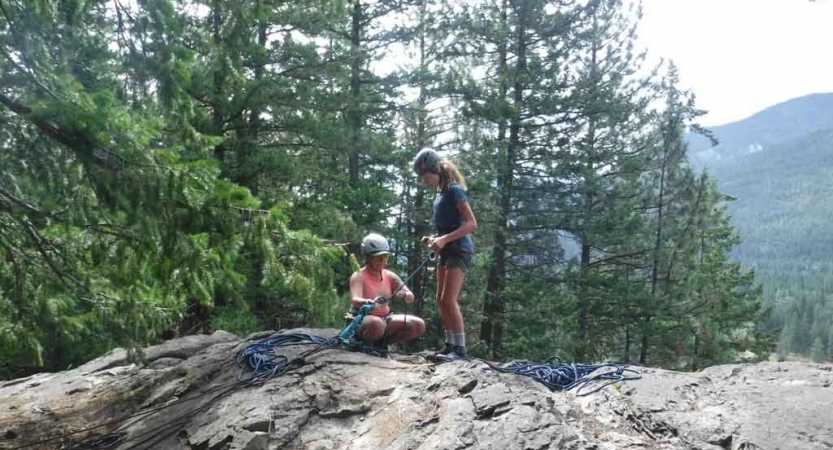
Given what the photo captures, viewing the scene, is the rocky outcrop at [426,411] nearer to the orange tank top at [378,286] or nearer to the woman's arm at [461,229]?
the orange tank top at [378,286]

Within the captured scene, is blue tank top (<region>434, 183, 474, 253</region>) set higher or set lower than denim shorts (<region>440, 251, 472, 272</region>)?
higher

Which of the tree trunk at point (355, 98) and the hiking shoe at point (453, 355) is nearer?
the hiking shoe at point (453, 355)

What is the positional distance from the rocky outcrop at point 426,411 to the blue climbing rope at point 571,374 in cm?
12

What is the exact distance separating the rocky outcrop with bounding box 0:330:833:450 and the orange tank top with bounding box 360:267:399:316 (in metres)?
0.46

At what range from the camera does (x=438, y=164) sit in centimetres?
466

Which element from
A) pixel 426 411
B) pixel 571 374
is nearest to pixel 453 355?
pixel 571 374

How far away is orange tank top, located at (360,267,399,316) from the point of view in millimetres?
4949

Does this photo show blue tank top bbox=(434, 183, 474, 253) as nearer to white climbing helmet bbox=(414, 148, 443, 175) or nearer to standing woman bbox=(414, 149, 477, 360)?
standing woman bbox=(414, 149, 477, 360)

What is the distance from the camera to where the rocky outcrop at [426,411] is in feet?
10.8

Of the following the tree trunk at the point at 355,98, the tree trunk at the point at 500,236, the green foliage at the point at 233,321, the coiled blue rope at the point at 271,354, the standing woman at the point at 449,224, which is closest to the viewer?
the coiled blue rope at the point at 271,354

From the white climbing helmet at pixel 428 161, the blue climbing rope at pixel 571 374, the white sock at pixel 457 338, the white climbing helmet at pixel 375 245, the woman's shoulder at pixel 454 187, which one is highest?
the white climbing helmet at pixel 428 161

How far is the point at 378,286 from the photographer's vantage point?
5059 mm

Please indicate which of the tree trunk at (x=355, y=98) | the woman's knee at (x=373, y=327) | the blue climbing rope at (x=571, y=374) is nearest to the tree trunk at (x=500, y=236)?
the tree trunk at (x=355, y=98)

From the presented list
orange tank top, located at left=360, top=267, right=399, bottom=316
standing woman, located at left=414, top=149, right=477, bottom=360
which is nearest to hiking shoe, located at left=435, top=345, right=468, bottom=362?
standing woman, located at left=414, top=149, right=477, bottom=360
